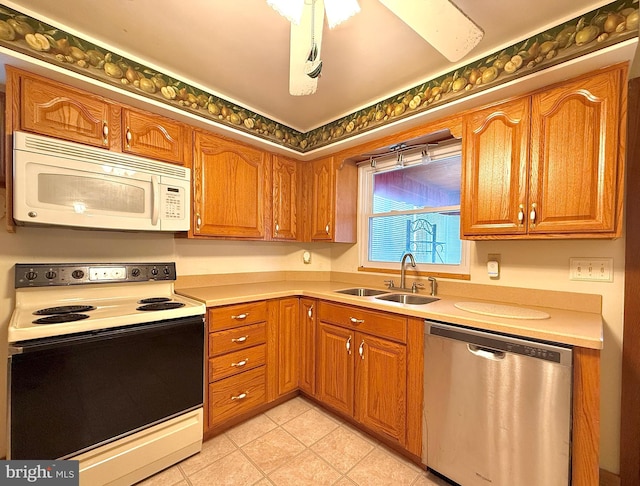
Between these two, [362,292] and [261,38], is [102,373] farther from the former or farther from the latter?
[261,38]

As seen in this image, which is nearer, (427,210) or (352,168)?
(427,210)

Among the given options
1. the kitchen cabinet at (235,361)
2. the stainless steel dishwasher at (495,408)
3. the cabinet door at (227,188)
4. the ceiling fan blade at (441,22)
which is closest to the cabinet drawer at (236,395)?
the kitchen cabinet at (235,361)

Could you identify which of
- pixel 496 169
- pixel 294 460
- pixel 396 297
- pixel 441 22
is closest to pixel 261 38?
pixel 441 22

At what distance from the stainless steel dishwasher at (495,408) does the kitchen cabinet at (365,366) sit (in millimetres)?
173

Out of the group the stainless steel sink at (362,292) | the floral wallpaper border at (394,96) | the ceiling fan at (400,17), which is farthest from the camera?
the stainless steel sink at (362,292)

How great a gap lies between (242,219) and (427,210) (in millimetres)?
1467

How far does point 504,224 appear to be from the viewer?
1576 mm

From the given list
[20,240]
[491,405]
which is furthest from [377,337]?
[20,240]

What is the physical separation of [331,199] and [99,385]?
1.96 metres

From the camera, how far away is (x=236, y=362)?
1907 mm

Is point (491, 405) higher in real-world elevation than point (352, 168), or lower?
lower

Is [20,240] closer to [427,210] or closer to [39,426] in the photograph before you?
[39,426]

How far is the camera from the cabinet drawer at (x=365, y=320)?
1646mm

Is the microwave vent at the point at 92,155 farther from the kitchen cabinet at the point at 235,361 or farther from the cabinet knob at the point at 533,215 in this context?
the cabinet knob at the point at 533,215
